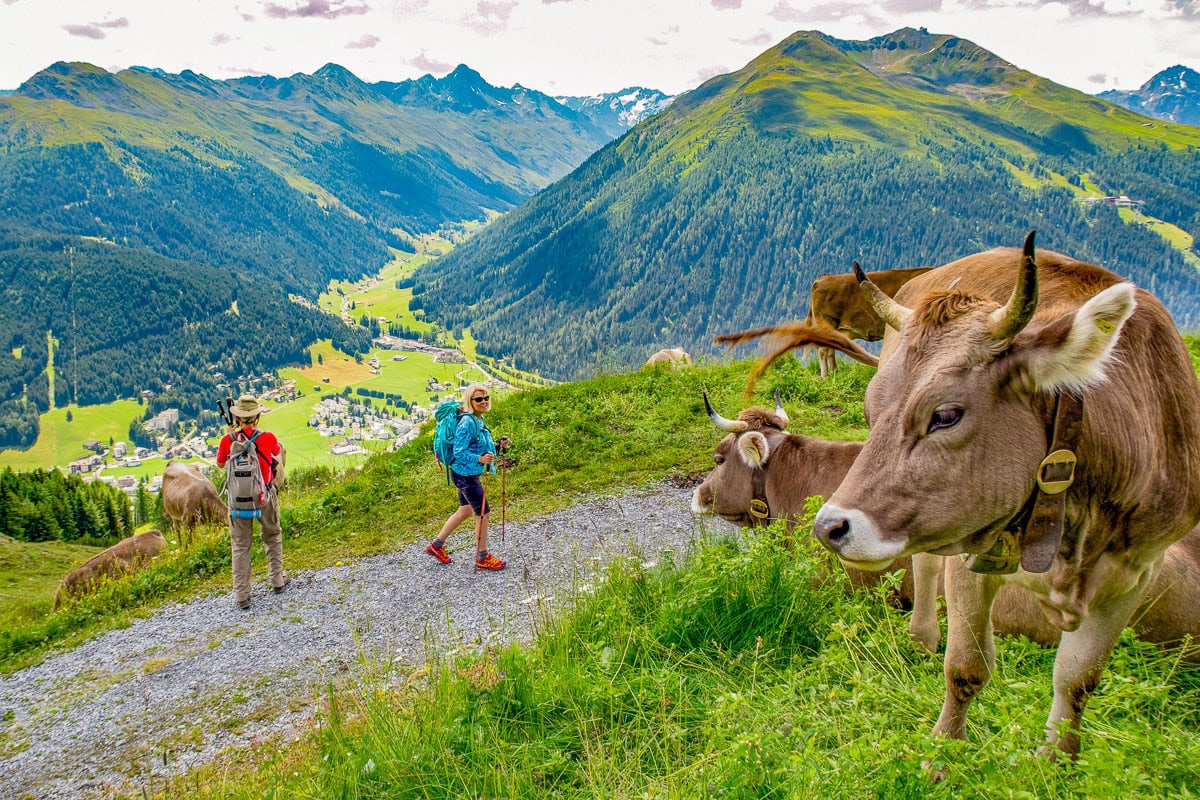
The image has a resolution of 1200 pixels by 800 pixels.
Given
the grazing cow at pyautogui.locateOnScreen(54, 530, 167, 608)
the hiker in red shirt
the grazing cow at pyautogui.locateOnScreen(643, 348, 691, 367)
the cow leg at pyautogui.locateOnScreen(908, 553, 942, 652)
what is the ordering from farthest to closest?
1. the grazing cow at pyautogui.locateOnScreen(643, 348, 691, 367)
2. the grazing cow at pyautogui.locateOnScreen(54, 530, 167, 608)
3. the hiker in red shirt
4. the cow leg at pyautogui.locateOnScreen(908, 553, 942, 652)

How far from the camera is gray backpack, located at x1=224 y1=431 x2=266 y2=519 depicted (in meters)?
8.38

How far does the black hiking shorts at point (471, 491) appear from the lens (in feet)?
28.7

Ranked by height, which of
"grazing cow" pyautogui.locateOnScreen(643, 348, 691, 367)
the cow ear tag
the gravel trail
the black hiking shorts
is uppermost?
the cow ear tag

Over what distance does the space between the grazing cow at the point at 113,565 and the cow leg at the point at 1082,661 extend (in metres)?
12.7

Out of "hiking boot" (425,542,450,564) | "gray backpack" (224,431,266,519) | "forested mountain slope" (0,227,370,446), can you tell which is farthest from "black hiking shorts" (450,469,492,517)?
"forested mountain slope" (0,227,370,446)

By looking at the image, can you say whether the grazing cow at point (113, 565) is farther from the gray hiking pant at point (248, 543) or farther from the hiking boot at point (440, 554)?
the hiking boot at point (440, 554)

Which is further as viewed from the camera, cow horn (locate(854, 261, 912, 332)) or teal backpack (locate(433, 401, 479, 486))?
teal backpack (locate(433, 401, 479, 486))

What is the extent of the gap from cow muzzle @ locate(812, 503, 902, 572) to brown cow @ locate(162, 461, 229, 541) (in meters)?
17.8

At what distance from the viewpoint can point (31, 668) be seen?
8.04 meters

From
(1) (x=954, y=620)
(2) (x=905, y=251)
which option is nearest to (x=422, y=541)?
(1) (x=954, y=620)

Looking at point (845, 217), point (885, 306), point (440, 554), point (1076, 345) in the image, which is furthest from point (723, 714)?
point (845, 217)

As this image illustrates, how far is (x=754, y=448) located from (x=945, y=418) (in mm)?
4386

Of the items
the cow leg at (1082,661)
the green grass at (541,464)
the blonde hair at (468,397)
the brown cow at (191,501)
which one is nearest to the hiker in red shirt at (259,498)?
the green grass at (541,464)

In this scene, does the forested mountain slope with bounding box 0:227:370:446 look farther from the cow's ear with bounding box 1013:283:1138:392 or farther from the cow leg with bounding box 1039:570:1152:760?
the cow's ear with bounding box 1013:283:1138:392
